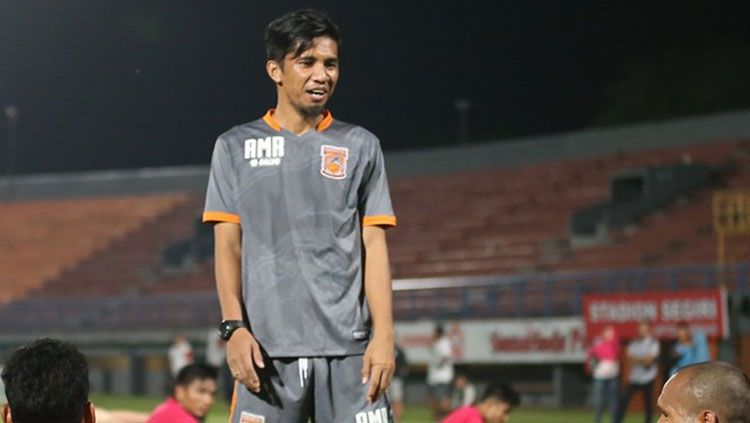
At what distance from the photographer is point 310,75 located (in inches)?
187

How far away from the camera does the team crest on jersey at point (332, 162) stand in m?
4.75

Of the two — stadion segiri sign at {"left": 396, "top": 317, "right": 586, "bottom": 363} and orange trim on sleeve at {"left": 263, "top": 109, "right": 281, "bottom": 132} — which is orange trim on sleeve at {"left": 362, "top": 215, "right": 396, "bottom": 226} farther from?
stadion segiri sign at {"left": 396, "top": 317, "right": 586, "bottom": 363}

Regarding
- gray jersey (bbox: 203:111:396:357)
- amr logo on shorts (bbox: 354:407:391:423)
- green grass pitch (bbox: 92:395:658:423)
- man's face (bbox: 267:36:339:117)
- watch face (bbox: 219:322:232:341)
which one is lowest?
green grass pitch (bbox: 92:395:658:423)

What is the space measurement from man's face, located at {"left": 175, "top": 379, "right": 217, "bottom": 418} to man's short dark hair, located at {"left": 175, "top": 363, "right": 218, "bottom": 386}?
2 centimetres

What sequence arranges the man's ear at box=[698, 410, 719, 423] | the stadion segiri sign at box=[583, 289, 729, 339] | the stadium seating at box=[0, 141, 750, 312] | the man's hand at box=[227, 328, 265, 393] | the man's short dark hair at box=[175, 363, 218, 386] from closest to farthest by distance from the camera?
the man's ear at box=[698, 410, 719, 423], the man's hand at box=[227, 328, 265, 393], the man's short dark hair at box=[175, 363, 218, 386], the stadion segiri sign at box=[583, 289, 729, 339], the stadium seating at box=[0, 141, 750, 312]

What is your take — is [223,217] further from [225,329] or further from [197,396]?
[197,396]

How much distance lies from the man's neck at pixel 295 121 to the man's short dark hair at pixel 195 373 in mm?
4458

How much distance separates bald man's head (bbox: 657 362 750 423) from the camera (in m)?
3.94

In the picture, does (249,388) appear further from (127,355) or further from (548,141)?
(548,141)

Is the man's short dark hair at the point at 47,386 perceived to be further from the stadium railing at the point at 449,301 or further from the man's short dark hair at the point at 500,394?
the stadium railing at the point at 449,301

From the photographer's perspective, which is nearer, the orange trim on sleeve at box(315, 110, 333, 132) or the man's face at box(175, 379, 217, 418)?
the orange trim on sleeve at box(315, 110, 333, 132)

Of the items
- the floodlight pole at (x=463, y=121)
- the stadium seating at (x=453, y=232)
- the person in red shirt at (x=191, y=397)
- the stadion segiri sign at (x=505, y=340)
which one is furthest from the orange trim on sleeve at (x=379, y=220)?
the floodlight pole at (x=463, y=121)

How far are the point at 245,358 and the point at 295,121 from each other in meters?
0.80

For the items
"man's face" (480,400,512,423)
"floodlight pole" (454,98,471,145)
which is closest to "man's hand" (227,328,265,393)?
"man's face" (480,400,512,423)
